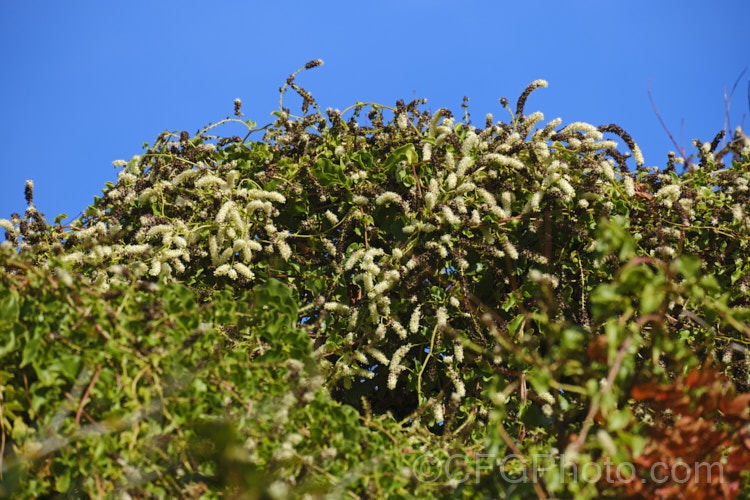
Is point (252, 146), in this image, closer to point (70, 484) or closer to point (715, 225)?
A: point (70, 484)

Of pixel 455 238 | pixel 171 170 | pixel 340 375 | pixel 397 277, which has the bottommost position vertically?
pixel 340 375

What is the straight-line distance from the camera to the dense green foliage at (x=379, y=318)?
162 centimetres

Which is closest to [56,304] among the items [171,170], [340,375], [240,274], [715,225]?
[240,274]

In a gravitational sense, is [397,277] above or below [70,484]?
above

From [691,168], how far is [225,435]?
2593 mm

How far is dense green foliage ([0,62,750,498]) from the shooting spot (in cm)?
162

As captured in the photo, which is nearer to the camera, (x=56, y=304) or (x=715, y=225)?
(x=56, y=304)

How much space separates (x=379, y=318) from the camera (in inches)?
107

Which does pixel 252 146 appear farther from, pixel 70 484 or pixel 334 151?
pixel 70 484

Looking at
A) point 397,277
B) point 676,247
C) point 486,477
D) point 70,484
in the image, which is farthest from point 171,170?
point 676,247

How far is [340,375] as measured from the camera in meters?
2.79

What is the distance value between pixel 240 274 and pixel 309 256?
35 centimetres

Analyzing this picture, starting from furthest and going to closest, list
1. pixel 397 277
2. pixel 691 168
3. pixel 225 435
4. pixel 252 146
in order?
pixel 252 146 → pixel 691 168 → pixel 397 277 → pixel 225 435

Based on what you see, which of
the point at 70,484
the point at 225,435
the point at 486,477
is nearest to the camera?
the point at 225,435
